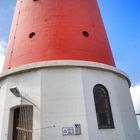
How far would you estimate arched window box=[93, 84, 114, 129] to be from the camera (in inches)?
302

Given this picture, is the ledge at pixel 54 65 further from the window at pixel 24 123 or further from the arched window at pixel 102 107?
the window at pixel 24 123

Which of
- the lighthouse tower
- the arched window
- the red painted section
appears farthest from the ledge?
the arched window

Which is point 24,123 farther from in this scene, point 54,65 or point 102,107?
point 102,107

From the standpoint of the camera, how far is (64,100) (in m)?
7.47

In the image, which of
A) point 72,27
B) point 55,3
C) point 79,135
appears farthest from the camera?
point 55,3

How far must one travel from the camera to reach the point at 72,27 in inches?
363

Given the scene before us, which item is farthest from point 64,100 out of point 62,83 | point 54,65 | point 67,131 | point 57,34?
point 57,34

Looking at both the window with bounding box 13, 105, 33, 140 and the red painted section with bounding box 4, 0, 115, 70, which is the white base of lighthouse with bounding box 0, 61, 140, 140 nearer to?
the window with bounding box 13, 105, 33, 140

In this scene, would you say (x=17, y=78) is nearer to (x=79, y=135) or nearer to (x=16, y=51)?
(x=16, y=51)

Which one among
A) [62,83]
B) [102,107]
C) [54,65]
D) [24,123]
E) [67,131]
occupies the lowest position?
[67,131]

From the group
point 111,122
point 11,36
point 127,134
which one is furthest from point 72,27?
point 127,134

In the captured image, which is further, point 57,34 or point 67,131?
point 57,34

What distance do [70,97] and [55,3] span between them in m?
5.13

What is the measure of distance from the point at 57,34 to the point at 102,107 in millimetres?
3787
